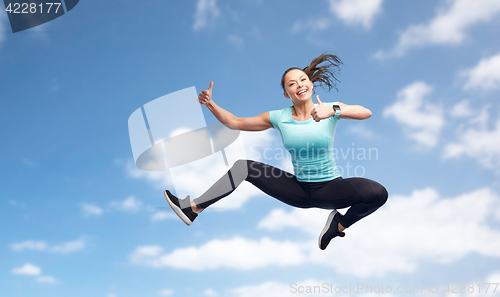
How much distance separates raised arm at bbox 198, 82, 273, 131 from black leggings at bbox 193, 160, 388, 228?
20.0 inches

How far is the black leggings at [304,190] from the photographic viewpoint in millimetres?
4484

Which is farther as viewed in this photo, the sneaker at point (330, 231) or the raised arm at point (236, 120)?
the sneaker at point (330, 231)

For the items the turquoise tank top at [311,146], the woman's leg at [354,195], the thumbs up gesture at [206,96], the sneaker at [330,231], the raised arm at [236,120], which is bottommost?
the sneaker at [330,231]

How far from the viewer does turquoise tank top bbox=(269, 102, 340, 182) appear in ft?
15.2

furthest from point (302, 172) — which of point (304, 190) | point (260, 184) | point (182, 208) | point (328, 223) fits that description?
point (182, 208)

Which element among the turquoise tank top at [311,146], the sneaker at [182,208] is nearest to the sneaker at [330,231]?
the turquoise tank top at [311,146]

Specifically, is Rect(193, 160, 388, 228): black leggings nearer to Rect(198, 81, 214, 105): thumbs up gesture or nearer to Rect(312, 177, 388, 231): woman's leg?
Rect(312, 177, 388, 231): woman's leg

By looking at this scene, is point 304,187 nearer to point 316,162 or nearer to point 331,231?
point 316,162

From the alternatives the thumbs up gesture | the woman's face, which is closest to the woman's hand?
the woman's face

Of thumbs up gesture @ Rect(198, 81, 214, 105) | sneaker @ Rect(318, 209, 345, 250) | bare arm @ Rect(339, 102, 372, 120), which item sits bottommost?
sneaker @ Rect(318, 209, 345, 250)

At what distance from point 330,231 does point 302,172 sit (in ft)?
2.92

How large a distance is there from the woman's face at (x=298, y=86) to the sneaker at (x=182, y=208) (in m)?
1.79

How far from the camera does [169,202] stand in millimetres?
4531

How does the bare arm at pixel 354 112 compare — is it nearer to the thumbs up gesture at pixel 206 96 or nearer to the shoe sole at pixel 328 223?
the shoe sole at pixel 328 223
